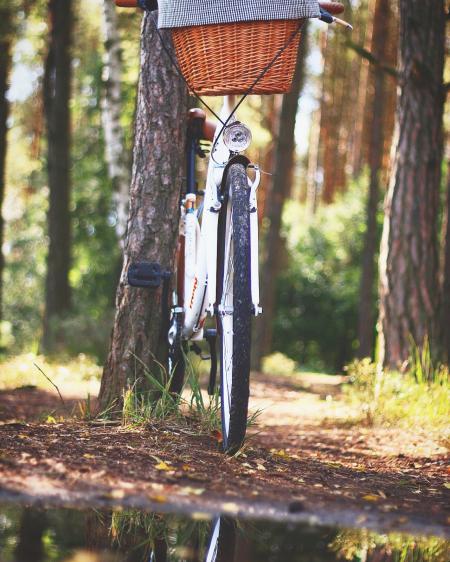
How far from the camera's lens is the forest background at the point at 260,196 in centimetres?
1160

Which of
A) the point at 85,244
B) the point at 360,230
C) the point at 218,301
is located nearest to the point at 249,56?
the point at 218,301

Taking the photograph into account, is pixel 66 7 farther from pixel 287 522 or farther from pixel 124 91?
pixel 287 522

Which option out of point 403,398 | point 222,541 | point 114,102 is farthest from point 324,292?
point 222,541

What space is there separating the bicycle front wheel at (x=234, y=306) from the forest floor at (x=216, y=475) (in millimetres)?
218

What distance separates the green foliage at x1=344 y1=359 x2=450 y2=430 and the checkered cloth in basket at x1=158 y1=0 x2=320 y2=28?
9.70 feet

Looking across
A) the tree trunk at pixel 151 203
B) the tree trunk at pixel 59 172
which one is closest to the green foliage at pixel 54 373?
the tree trunk at pixel 59 172

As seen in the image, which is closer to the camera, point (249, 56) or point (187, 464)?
point (187, 464)

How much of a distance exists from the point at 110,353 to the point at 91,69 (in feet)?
44.7

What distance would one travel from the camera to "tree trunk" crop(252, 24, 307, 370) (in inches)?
531

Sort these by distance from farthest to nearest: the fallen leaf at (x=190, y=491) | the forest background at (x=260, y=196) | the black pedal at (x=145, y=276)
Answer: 1. the forest background at (x=260, y=196)
2. the black pedal at (x=145, y=276)
3. the fallen leaf at (x=190, y=491)

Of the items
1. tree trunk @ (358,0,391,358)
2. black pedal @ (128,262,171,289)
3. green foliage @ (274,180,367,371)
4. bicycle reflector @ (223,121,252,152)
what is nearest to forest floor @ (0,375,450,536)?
black pedal @ (128,262,171,289)

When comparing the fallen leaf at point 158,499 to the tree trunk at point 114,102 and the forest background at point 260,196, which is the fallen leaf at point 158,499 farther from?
the tree trunk at point 114,102

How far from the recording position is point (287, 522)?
2.88 m

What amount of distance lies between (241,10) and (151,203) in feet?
4.47
